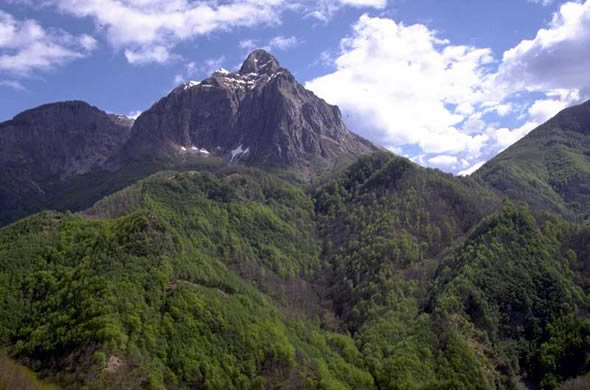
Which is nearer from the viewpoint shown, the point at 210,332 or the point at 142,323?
the point at 142,323

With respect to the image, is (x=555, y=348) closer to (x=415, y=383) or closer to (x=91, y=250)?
(x=415, y=383)

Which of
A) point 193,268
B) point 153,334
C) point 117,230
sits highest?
point 117,230

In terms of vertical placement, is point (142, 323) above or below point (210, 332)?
above

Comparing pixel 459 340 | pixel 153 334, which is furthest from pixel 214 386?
pixel 459 340

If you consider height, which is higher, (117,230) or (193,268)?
(117,230)

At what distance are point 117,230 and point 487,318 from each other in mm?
137927

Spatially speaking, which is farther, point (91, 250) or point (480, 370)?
point (91, 250)

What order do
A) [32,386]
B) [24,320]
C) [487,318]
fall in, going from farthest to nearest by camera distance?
[487,318], [24,320], [32,386]

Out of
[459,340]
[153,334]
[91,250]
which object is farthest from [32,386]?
[459,340]

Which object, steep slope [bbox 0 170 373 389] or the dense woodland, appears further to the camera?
the dense woodland

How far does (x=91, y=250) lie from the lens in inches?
7279

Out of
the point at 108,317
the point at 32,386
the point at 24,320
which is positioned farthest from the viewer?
the point at 24,320

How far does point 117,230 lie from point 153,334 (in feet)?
177

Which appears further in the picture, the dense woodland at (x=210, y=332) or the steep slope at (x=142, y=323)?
the dense woodland at (x=210, y=332)
